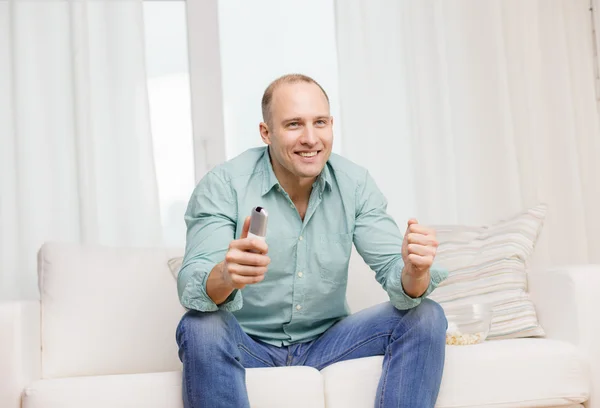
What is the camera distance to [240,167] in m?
2.08

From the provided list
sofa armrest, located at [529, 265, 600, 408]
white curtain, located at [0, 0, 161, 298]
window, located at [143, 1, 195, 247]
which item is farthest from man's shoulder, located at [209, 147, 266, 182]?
window, located at [143, 1, 195, 247]

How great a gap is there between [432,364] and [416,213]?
5.28ft

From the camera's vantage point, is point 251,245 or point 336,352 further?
point 336,352

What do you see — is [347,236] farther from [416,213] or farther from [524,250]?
[416,213]

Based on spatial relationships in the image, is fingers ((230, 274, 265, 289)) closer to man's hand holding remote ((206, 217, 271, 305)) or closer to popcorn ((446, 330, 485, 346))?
man's hand holding remote ((206, 217, 271, 305))

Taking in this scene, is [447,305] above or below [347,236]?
below

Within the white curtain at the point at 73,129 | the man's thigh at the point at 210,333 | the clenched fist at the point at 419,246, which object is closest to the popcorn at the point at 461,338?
the clenched fist at the point at 419,246

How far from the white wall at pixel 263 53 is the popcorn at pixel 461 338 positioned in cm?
145

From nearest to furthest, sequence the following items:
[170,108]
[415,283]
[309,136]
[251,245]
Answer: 1. [251,245]
2. [415,283]
3. [309,136]
4. [170,108]

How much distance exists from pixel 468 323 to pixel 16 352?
4.00 feet

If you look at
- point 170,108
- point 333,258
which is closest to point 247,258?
point 333,258

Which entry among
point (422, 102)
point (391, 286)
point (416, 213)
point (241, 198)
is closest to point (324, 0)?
point (422, 102)

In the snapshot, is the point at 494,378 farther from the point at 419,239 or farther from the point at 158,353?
the point at 158,353

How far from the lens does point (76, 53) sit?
3213mm
